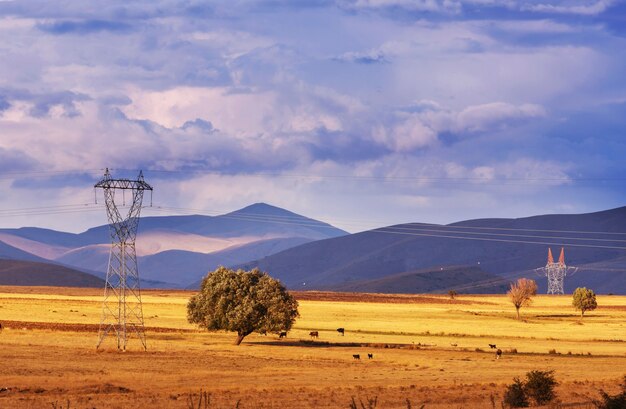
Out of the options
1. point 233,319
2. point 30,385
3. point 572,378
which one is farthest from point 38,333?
point 572,378

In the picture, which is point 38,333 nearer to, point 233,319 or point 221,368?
point 233,319

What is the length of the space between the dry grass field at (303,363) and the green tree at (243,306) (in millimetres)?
1697

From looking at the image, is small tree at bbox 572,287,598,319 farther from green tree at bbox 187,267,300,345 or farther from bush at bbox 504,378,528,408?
bush at bbox 504,378,528,408

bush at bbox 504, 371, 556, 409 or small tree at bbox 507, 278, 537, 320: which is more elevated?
small tree at bbox 507, 278, 537, 320

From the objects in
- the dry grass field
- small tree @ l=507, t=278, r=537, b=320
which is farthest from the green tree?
small tree @ l=507, t=278, r=537, b=320

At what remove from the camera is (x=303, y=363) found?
225 ft

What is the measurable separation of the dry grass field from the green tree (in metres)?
1.70

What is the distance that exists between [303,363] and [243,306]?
16473mm

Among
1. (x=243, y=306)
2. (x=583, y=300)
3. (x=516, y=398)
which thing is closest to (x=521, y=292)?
(x=583, y=300)

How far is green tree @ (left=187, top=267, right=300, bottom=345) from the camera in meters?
84.1

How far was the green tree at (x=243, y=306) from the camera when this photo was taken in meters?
84.1

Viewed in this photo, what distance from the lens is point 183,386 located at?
5312cm

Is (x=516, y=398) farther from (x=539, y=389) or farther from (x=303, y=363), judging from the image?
(x=303, y=363)

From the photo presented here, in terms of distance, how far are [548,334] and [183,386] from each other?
61.4 metres
